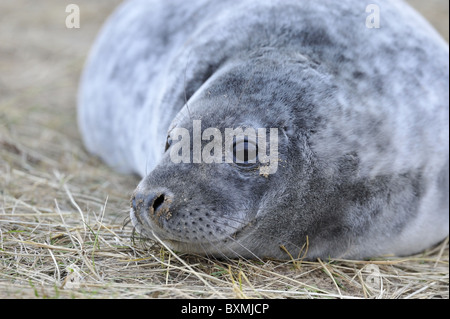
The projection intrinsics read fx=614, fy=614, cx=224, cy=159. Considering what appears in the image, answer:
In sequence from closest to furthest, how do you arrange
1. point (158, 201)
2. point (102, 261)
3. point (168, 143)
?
point (158, 201)
point (102, 261)
point (168, 143)

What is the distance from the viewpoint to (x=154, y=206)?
2457 millimetres

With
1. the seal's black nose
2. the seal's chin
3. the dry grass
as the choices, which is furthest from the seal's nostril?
the dry grass

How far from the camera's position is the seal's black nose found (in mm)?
2436

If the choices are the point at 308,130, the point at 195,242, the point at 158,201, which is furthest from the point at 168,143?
the point at 308,130

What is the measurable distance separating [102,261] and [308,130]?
1.05 meters

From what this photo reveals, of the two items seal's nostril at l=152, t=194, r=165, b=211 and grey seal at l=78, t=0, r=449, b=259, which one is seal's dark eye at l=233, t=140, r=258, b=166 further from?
seal's nostril at l=152, t=194, r=165, b=211

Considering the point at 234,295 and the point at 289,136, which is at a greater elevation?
Result: the point at 289,136

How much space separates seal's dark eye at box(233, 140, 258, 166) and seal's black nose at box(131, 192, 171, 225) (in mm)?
343

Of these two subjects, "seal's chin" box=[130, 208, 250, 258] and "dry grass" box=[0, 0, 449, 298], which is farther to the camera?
"seal's chin" box=[130, 208, 250, 258]

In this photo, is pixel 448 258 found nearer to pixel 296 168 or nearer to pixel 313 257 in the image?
pixel 313 257

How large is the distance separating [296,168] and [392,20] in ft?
4.04

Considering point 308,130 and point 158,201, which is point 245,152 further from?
point 158,201

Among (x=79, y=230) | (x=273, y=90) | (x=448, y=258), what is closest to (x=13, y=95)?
(x=79, y=230)
